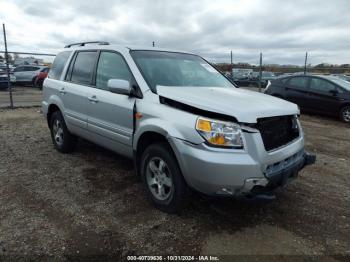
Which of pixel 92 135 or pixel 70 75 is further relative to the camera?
pixel 70 75

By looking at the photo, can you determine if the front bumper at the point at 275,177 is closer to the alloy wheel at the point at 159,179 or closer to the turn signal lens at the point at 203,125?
the turn signal lens at the point at 203,125

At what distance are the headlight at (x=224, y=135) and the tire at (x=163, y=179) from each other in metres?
0.51

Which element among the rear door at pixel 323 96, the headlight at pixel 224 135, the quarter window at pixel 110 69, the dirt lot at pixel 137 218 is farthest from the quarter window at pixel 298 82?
the headlight at pixel 224 135

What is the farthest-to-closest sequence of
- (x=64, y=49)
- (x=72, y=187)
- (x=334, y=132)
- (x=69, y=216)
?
(x=334, y=132)
(x=64, y=49)
(x=72, y=187)
(x=69, y=216)

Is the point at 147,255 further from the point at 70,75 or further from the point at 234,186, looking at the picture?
the point at 70,75

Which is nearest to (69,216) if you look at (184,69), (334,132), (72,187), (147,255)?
(72,187)

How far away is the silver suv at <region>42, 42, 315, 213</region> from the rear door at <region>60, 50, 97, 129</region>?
0.7 inches

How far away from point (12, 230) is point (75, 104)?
234 cm

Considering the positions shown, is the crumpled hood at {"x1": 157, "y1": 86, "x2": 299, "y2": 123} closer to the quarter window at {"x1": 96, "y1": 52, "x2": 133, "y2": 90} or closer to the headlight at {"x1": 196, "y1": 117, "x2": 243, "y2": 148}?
the headlight at {"x1": 196, "y1": 117, "x2": 243, "y2": 148}

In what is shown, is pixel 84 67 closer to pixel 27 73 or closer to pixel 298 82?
pixel 298 82

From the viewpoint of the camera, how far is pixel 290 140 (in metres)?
3.83

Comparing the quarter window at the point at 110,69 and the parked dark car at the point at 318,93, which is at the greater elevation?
the quarter window at the point at 110,69

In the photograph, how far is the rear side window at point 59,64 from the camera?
235 inches

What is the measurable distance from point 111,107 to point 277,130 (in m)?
2.06
